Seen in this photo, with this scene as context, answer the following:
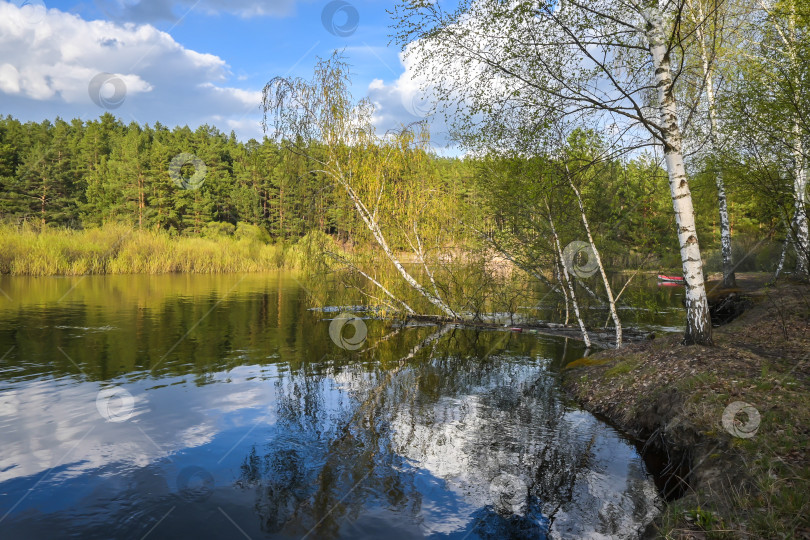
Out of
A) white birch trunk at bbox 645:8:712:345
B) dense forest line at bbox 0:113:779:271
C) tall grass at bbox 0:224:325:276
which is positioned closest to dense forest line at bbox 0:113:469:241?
dense forest line at bbox 0:113:779:271

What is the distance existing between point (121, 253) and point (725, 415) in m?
46.3

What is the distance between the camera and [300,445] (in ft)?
27.9

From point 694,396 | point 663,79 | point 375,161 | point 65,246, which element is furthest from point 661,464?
point 65,246

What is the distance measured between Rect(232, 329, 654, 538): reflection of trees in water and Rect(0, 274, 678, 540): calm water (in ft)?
0.11

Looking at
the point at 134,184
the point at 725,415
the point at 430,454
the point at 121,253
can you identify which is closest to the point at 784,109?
the point at 725,415

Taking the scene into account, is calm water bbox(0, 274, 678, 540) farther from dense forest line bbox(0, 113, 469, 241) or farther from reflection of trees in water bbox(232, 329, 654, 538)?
dense forest line bbox(0, 113, 469, 241)

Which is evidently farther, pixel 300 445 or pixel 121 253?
pixel 121 253

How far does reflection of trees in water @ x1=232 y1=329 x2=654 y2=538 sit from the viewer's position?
642cm

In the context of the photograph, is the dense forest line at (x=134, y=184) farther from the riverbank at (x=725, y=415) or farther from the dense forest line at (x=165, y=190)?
the riverbank at (x=725, y=415)

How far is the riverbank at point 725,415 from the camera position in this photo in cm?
492

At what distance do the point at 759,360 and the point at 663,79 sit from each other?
575 cm

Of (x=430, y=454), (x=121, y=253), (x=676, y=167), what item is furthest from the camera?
(x=121, y=253)

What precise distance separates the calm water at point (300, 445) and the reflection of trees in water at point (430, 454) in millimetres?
32

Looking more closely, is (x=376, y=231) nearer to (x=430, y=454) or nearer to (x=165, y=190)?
(x=430, y=454)
